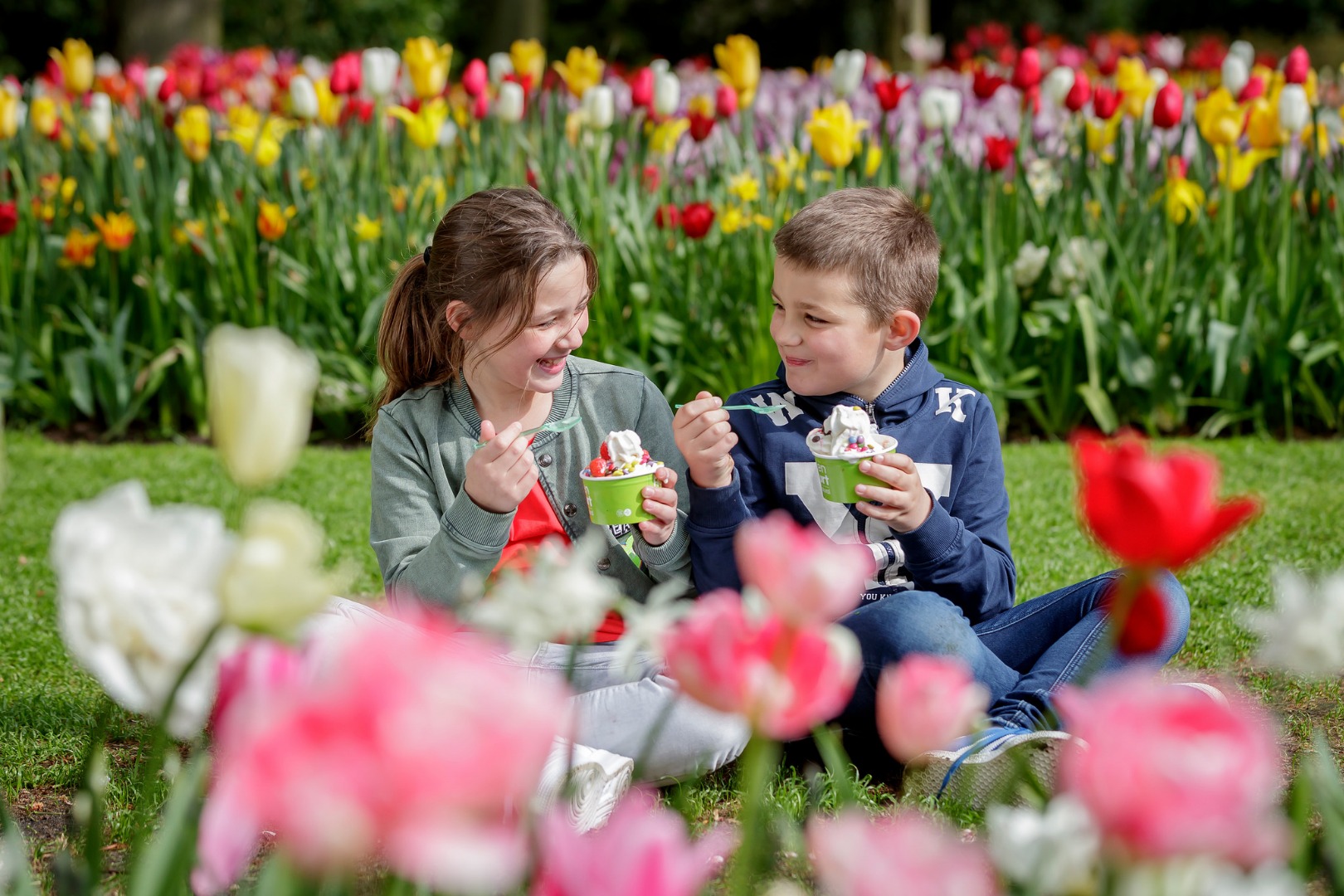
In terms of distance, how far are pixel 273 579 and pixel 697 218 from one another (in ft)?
10.5

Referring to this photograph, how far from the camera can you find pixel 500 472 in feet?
6.55

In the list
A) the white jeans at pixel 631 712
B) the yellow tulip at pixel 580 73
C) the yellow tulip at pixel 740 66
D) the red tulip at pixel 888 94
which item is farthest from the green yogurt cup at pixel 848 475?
the yellow tulip at pixel 580 73

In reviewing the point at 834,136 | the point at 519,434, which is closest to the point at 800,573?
the point at 519,434

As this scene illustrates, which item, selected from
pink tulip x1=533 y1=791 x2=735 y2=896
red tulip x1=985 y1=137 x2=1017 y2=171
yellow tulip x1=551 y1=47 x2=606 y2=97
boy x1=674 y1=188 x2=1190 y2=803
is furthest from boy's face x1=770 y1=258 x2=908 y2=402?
yellow tulip x1=551 y1=47 x2=606 y2=97

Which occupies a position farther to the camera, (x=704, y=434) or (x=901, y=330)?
(x=901, y=330)

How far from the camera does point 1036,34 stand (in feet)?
29.1

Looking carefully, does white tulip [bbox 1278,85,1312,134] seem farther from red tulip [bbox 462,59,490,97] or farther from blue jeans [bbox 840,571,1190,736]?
red tulip [bbox 462,59,490,97]

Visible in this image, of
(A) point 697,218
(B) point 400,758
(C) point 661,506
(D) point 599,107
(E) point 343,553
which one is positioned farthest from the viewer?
(D) point 599,107

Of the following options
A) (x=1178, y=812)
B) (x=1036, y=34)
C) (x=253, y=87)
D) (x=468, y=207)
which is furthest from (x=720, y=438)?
(x=1036, y=34)

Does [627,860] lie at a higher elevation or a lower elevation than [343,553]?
higher

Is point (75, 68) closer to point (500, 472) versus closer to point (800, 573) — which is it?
point (500, 472)

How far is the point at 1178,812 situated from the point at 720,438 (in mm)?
1505

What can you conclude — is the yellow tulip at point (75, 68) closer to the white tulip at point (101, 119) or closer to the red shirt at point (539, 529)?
the white tulip at point (101, 119)

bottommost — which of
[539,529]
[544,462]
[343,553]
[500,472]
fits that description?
[343,553]
